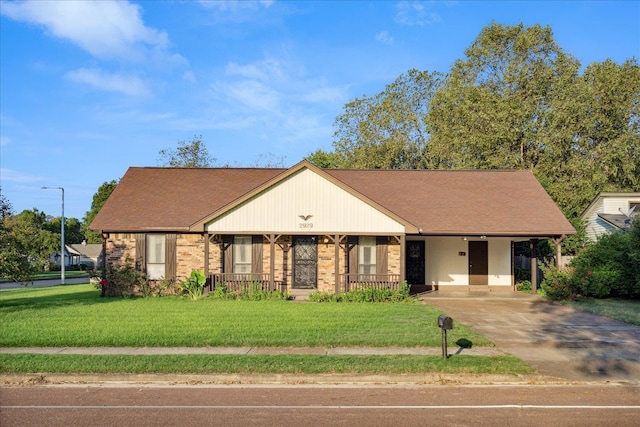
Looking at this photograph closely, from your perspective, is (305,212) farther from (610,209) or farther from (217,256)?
(610,209)

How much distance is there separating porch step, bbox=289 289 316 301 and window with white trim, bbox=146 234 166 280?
565cm

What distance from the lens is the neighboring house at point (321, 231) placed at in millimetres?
21141

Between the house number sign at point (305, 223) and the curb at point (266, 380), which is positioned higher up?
the house number sign at point (305, 223)

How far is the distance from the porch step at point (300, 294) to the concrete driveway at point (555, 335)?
4.79 meters

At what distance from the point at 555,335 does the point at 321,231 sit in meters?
10.0

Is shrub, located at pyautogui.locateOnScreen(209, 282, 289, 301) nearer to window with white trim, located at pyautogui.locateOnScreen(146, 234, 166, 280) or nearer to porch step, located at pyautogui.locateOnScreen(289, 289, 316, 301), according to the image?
porch step, located at pyautogui.locateOnScreen(289, 289, 316, 301)

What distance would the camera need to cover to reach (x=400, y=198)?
985 inches

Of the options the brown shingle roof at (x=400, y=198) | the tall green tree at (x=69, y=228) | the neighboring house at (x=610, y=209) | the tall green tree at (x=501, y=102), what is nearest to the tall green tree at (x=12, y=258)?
the brown shingle roof at (x=400, y=198)

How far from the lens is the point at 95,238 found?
101m

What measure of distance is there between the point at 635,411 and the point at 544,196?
1865 centimetres

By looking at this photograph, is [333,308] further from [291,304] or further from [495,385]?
[495,385]

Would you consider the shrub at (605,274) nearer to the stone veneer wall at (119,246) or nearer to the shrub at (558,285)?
the shrub at (558,285)

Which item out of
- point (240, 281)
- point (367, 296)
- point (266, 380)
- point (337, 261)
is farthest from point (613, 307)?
point (266, 380)

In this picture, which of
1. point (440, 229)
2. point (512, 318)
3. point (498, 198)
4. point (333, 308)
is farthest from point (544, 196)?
point (333, 308)
